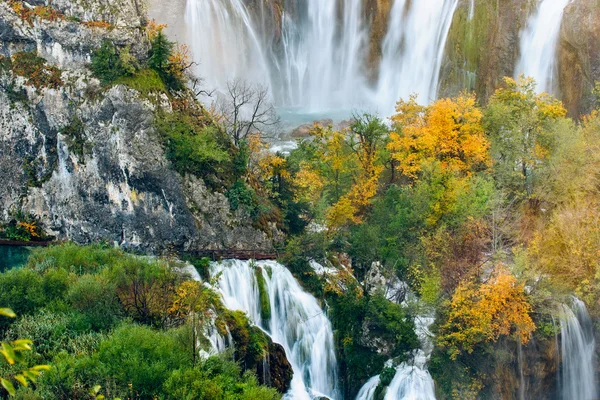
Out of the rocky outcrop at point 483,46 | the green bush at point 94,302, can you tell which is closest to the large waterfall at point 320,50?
the rocky outcrop at point 483,46

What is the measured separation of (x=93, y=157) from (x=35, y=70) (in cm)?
507

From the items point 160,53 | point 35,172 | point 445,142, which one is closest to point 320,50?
point 445,142

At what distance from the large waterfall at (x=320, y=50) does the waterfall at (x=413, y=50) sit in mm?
79

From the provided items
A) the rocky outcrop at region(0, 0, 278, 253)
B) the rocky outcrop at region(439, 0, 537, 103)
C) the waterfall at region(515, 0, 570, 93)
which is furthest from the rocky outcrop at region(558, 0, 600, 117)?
the rocky outcrop at region(0, 0, 278, 253)

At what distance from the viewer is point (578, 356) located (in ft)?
77.8

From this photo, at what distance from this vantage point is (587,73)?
119 ft

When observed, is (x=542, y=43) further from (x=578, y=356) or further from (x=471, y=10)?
(x=578, y=356)

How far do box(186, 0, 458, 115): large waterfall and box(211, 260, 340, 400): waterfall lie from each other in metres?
24.7

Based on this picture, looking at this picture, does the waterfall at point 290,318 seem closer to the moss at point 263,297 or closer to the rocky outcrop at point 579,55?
the moss at point 263,297

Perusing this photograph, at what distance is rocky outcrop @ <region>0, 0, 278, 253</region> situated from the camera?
2461cm

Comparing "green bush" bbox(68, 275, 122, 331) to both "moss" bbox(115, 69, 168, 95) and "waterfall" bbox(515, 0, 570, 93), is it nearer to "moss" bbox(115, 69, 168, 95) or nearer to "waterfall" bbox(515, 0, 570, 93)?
"moss" bbox(115, 69, 168, 95)

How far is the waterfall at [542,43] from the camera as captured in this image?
3739 centimetres

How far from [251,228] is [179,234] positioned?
3.22 metres

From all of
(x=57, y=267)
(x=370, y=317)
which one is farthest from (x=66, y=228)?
(x=370, y=317)
